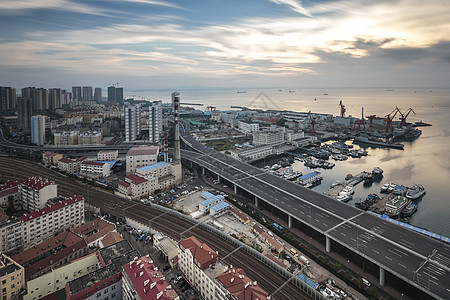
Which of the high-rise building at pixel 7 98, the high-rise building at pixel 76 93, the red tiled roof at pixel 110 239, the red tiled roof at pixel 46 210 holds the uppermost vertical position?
the high-rise building at pixel 76 93

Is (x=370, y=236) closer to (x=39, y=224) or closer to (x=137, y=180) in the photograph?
(x=137, y=180)

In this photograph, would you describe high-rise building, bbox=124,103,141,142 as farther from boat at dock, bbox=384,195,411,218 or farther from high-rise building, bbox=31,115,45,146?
boat at dock, bbox=384,195,411,218

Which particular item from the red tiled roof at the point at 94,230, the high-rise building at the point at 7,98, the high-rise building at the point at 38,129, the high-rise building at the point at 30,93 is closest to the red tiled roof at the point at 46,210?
the red tiled roof at the point at 94,230

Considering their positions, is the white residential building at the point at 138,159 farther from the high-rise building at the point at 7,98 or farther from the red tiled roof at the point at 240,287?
the high-rise building at the point at 7,98

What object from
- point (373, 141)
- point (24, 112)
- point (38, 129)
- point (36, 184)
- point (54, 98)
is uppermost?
point (54, 98)

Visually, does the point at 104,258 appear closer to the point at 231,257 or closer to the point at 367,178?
the point at 231,257

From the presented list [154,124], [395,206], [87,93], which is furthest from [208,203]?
[87,93]
